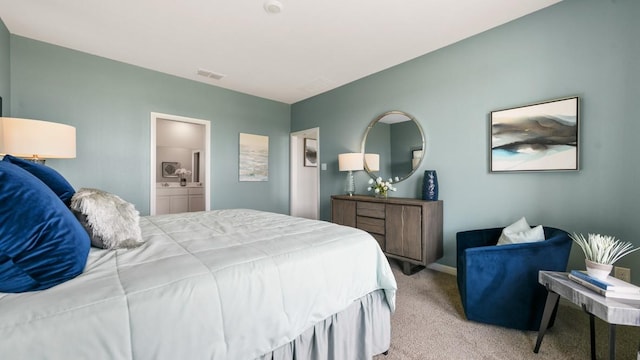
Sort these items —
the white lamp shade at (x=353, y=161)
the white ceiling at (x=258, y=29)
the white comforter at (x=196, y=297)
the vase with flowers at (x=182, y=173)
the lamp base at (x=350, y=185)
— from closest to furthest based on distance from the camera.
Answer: the white comforter at (x=196, y=297) → the white ceiling at (x=258, y=29) → the white lamp shade at (x=353, y=161) → the lamp base at (x=350, y=185) → the vase with flowers at (x=182, y=173)

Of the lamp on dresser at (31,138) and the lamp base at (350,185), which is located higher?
the lamp on dresser at (31,138)

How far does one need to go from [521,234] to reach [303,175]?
3919 millimetres

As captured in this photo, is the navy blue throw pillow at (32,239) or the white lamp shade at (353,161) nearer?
the navy blue throw pillow at (32,239)

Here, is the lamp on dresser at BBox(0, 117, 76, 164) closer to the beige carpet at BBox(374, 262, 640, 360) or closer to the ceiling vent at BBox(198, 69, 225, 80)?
the ceiling vent at BBox(198, 69, 225, 80)

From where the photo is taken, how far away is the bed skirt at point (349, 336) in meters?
1.15

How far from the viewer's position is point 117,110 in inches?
134

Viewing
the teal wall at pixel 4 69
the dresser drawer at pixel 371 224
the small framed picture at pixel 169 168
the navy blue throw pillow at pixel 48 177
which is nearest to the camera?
the navy blue throw pillow at pixel 48 177

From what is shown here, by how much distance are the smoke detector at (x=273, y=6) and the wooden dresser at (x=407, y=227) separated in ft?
7.21

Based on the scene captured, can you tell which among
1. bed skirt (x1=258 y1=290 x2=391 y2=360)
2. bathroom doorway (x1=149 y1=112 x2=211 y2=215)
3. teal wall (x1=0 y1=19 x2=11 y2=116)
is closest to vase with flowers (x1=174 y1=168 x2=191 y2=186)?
bathroom doorway (x1=149 y1=112 x2=211 y2=215)

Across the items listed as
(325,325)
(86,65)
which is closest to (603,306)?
(325,325)

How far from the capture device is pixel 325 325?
126 centimetres

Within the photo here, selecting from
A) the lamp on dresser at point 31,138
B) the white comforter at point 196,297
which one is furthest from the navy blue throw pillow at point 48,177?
the lamp on dresser at point 31,138

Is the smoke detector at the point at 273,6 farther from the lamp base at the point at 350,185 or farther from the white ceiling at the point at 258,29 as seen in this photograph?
the lamp base at the point at 350,185

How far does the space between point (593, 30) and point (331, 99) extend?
304cm
